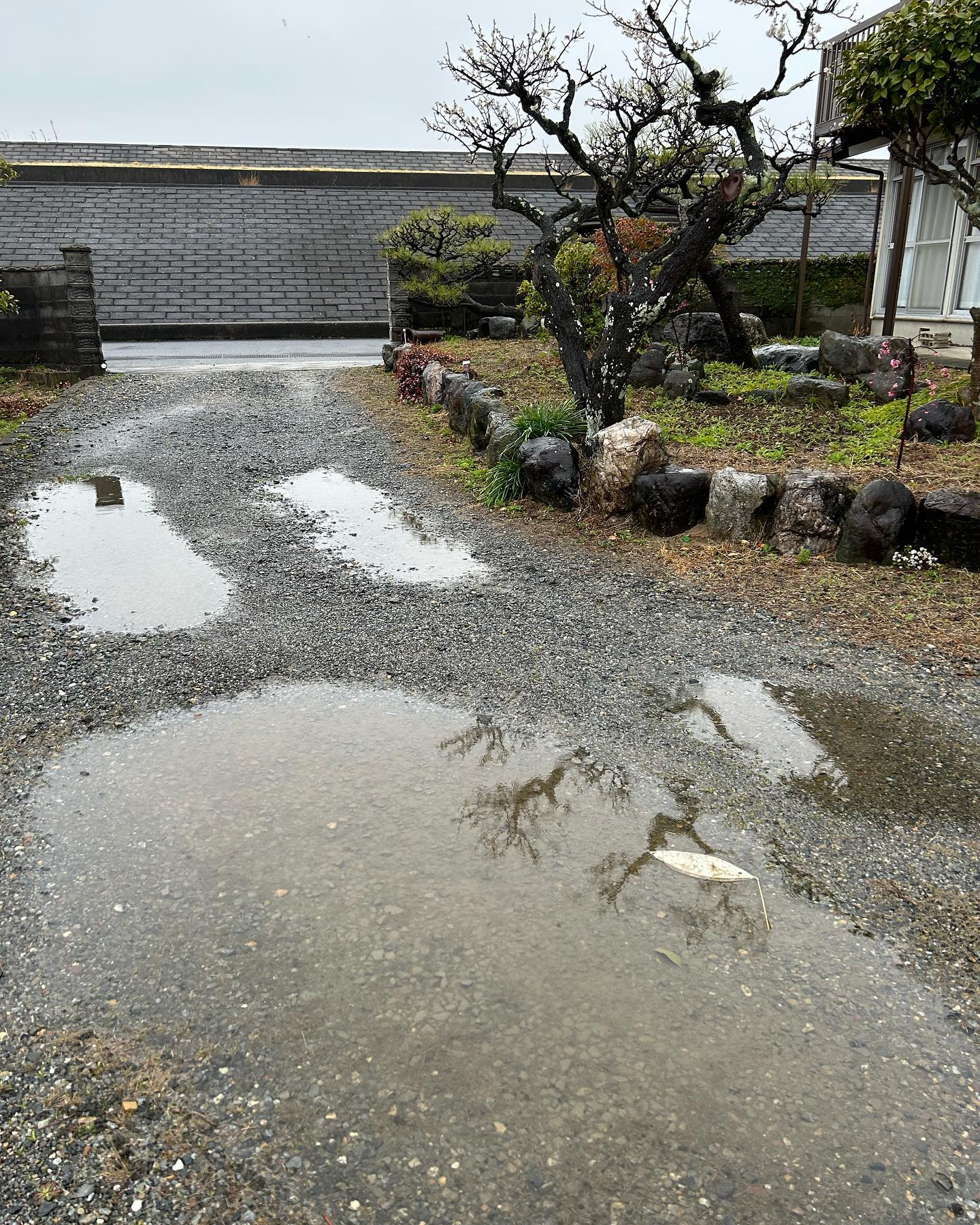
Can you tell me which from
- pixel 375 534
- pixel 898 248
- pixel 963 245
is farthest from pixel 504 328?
pixel 375 534

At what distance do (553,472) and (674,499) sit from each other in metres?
1.17

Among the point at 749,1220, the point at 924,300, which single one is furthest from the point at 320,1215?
the point at 924,300

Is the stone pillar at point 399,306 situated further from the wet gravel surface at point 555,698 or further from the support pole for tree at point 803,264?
the wet gravel surface at point 555,698

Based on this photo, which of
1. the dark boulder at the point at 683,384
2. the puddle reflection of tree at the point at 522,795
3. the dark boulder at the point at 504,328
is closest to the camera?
the puddle reflection of tree at the point at 522,795

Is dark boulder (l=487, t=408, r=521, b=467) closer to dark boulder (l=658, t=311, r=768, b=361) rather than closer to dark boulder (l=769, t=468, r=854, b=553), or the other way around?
dark boulder (l=769, t=468, r=854, b=553)

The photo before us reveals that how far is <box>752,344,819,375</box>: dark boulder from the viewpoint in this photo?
1066 cm

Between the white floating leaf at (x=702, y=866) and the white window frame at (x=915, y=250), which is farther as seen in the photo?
the white window frame at (x=915, y=250)

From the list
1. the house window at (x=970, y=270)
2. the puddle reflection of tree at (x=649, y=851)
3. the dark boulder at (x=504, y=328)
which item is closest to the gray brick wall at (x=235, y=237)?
the dark boulder at (x=504, y=328)

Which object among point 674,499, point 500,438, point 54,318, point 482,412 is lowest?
point 674,499

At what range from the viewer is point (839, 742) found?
3.72 metres

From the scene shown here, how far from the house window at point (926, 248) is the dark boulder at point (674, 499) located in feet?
26.3

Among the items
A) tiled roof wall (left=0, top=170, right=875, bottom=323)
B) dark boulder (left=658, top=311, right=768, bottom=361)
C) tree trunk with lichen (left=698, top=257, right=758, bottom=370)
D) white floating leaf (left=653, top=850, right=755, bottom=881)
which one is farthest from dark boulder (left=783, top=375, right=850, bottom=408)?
tiled roof wall (left=0, top=170, right=875, bottom=323)

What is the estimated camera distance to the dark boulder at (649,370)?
10.8 meters

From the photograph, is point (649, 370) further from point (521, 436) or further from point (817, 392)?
point (521, 436)
